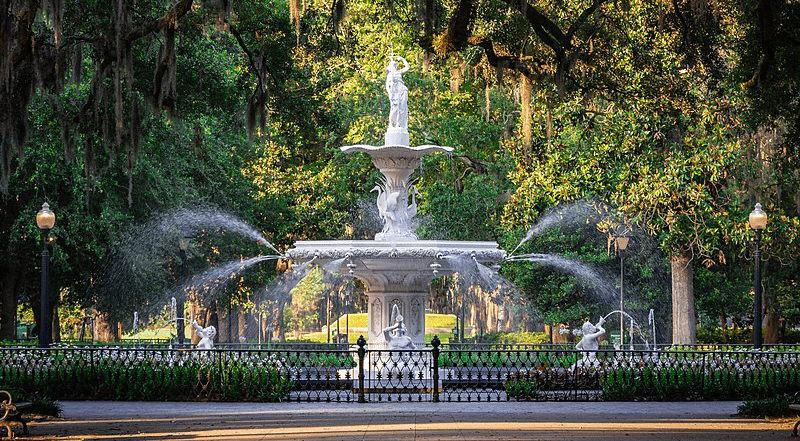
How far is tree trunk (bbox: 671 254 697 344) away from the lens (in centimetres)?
3111

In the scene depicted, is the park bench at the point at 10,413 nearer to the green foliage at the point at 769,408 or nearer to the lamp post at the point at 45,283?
the lamp post at the point at 45,283

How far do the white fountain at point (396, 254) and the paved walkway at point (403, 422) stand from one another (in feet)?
10.8

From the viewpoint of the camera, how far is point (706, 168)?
28922mm

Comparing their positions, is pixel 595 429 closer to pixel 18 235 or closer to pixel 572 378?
pixel 572 378

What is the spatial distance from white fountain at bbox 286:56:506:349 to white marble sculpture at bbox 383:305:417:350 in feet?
0.31

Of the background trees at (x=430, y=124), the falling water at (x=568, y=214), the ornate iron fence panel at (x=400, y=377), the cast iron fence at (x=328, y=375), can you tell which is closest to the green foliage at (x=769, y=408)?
the cast iron fence at (x=328, y=375)

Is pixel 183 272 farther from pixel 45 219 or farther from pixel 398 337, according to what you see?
pixel 398 337

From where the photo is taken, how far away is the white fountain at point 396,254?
2139 cm

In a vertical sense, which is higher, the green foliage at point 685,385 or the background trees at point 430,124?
the background trees at point 430,124

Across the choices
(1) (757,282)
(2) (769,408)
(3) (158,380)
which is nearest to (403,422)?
(2) (769,408)

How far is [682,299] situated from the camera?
103 feet

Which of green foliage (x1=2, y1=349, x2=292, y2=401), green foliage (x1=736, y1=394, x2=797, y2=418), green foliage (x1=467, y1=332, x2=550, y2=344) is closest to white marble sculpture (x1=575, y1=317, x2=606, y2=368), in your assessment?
green foliage (x1=736, y1=394, x2=797, y2=418)

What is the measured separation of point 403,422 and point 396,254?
5.79 metres

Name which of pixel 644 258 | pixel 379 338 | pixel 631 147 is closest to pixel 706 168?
pixel 631 147
